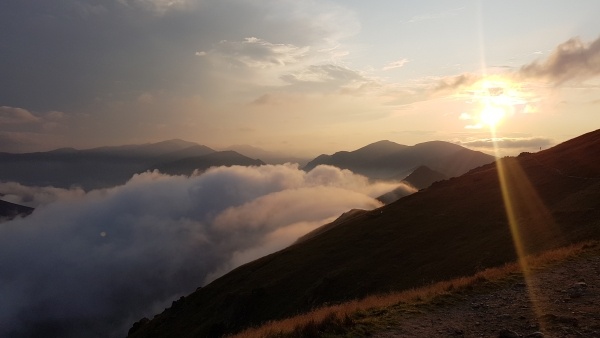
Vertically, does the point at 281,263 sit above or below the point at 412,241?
below

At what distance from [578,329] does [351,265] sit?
4394 cm

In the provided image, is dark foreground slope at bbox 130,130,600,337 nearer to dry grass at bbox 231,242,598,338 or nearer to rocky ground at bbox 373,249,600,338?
dry grass at bbox 231,242,598,338

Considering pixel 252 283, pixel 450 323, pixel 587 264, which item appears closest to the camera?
pixel 450 323

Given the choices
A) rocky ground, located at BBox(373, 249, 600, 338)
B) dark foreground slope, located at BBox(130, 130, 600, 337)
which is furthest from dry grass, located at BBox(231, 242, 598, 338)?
dark foreground slope, located at BBox(130, 130, 600, 337)

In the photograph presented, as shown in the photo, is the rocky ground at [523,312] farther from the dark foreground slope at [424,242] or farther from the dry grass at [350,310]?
the dark foreground slope at [424,242]

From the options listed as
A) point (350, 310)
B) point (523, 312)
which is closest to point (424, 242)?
point (350, 310)

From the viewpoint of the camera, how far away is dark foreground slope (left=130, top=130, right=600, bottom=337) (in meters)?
41.2

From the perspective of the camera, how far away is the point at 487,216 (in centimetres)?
5609

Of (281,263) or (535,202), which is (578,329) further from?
(281,263)

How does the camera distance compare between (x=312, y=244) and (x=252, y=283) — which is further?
(x=312, y=244)

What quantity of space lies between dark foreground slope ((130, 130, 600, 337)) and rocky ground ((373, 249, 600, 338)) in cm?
1620

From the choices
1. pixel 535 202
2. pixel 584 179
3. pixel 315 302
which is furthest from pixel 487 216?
pixel 315 302

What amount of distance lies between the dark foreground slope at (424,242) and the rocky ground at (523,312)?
16204mm

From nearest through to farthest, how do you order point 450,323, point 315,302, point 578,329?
1. point 578,329
2. point 450,323
3. point 315,302
